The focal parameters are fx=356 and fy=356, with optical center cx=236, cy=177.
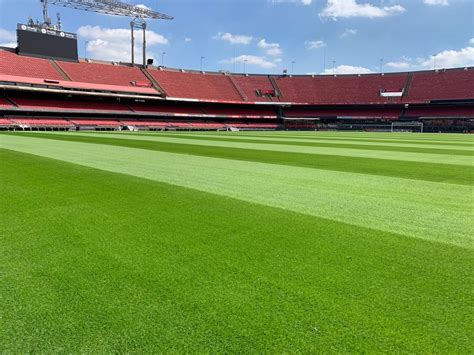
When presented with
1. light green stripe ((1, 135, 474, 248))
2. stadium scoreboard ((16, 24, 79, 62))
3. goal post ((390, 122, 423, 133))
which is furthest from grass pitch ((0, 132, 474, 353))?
goal post ((390, 122, 423, 133))

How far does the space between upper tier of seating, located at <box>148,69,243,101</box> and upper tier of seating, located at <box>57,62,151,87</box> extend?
3.92 m

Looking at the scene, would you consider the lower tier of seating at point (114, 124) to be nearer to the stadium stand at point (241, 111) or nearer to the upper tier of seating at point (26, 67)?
the stadium stand at point (241, 111)

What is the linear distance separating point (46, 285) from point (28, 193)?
5065 mm

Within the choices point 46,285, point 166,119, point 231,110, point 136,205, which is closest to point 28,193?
point 136,205

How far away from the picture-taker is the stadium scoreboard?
5806cm

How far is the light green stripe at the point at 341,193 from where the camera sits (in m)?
5.70

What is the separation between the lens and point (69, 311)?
296 cm

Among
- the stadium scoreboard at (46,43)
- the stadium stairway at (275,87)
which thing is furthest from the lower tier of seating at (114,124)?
the stadium scoreboard at (46,43)

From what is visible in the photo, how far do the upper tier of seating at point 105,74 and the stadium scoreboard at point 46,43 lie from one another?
6.12ft

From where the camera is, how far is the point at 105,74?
66.2m

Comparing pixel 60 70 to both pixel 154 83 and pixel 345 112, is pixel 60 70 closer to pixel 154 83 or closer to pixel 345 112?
pixel 154 83

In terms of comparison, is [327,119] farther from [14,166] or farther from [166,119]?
[14,166]

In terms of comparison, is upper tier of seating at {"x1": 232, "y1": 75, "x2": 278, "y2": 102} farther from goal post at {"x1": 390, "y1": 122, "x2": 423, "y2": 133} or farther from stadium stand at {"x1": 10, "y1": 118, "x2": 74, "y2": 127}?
stadium stand at {"x1": 10, "y1": 118, "x2": 74, "y2": 127}

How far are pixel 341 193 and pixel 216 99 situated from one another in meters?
68.8
